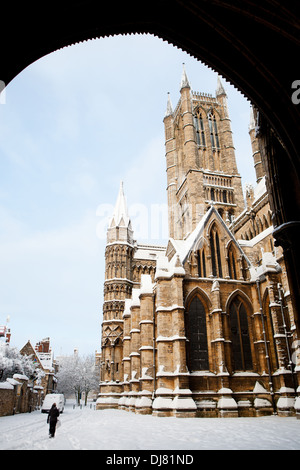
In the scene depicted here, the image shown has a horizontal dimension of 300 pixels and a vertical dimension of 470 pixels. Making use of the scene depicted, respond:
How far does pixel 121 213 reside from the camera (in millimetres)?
47656

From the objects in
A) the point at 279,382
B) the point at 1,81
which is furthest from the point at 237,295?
the point at 1,81

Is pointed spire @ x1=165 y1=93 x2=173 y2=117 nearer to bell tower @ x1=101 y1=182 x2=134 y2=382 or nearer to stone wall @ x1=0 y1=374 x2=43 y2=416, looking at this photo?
bell tower @ x1=101 y1=182 x2=134 y2=382

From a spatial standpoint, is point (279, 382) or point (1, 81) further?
point (279, 382)

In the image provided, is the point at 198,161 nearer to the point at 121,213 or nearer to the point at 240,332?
the point at 121,213

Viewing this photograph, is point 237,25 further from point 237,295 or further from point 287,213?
point 237,295

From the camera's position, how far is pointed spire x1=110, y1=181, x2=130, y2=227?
46.6 meters

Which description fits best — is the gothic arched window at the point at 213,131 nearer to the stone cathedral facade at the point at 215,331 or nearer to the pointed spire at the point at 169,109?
the pointed spire at the point at 169,109

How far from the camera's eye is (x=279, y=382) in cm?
2006

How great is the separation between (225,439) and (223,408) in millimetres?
9965

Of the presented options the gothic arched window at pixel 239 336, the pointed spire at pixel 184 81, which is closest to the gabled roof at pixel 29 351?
the gothic arched window at pixel 239 336

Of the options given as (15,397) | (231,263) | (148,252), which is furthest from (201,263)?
(148,252)

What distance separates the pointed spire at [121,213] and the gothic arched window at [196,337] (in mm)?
25800

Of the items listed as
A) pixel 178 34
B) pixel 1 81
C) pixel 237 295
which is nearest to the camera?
pixel 1 81

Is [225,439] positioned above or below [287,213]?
below
